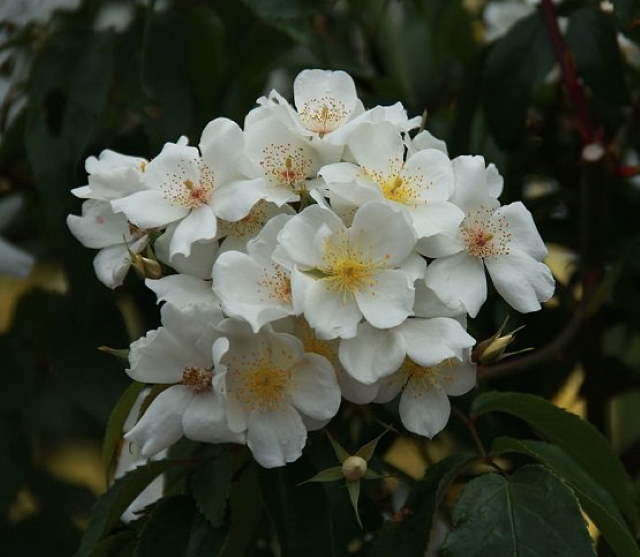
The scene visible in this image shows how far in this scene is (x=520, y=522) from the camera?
0.77m

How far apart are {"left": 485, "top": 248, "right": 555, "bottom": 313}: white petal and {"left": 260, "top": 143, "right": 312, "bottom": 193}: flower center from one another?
136mm

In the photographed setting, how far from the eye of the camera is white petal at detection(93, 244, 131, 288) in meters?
0.85

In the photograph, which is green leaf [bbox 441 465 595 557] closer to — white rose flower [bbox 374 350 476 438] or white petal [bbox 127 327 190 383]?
white rose flower [bbox 374 350 476 438]

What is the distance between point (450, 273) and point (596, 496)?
0.21 meters

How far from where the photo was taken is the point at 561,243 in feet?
4.31

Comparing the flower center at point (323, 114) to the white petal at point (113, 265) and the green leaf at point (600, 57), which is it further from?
the green leaf at point (600, 57)

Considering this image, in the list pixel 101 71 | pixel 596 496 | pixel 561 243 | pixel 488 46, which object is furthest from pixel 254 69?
pixel 596 496

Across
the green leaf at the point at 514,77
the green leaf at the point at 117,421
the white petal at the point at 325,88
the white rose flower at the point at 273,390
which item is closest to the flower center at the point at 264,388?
the white rose flower at the point at 273,390

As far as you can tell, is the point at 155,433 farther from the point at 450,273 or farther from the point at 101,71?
the point at 101,71

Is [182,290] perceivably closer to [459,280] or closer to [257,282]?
[257,282]

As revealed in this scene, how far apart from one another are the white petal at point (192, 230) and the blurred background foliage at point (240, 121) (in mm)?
240

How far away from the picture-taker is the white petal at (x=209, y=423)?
0.75 m

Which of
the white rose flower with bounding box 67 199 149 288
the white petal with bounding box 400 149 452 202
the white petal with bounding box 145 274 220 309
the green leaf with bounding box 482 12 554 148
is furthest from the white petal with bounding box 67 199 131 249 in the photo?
the green leaf with bounding box 482 12 554 148

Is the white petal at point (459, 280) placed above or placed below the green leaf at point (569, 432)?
above
